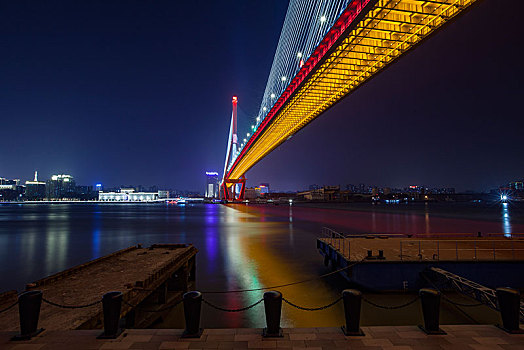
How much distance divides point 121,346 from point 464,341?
5301 millimetres

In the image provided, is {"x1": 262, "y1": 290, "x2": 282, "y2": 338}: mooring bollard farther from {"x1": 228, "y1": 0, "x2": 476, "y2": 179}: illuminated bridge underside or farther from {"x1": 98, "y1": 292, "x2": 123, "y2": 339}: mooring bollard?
{"x1": 228, "y1": 0, "x2": 476, "y2": 179}: illuminated bridge underside

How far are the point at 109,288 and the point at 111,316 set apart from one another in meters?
3.72

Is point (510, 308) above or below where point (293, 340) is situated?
above

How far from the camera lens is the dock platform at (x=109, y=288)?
6.07 m

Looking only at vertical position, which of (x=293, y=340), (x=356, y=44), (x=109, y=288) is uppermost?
(x=356, y=44)

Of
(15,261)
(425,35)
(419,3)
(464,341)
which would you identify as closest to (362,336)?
(464,341)

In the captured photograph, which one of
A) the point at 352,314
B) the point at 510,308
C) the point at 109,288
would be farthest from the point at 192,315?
the point at 510,308

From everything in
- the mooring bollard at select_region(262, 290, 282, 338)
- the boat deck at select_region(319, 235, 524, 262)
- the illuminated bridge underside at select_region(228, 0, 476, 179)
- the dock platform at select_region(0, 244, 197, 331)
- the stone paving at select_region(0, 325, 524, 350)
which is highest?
the illuminated bridge underside at select_region(228, 0, 476, 179)

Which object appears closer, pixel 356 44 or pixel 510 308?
pixel 510 308

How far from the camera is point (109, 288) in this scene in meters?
7.92

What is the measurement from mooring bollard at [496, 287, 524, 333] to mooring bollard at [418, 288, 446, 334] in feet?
3.39

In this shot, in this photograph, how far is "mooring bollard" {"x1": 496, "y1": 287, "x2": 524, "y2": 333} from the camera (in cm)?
472

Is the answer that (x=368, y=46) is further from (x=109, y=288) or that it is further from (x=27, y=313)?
(x=27, y=313)

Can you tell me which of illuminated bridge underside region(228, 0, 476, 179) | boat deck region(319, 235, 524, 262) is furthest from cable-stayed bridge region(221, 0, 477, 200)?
boat deck region(319, 235, 524, 262)
